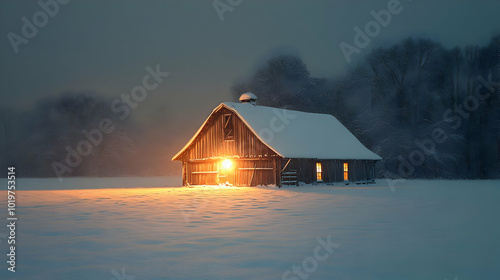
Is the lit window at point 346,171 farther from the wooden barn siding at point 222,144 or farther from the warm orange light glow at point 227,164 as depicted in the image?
the warm orange light glow at point 227,164

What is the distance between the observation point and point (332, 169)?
41219 mm

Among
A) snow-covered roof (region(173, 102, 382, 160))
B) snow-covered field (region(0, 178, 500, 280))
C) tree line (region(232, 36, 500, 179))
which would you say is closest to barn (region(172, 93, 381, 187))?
snow-covered roof (region(173, 102, 382, 160))

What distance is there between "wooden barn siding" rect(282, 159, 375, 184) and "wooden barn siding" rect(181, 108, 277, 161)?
2613 mm

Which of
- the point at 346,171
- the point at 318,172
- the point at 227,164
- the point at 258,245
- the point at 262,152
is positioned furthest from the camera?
the point at 346,171

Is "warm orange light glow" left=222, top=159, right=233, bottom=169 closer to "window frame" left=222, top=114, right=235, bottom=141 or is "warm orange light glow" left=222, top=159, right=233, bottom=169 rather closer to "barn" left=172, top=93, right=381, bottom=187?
"barn" left=172, top=93, right=381, bottom=187

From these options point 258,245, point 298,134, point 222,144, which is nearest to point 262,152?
point 222,144

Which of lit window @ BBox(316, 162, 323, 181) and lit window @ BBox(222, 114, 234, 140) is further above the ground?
lit window @ BBox(222, 114, 234, 140)

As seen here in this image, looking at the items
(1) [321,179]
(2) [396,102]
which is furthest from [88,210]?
(2) [396,102]

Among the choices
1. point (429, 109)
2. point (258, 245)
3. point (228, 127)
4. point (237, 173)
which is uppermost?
point (429, 109)

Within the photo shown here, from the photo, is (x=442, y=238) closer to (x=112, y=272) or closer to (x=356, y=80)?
(x=112, y=272)

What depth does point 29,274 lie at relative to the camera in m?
7.77

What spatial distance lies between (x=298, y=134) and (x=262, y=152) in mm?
5801

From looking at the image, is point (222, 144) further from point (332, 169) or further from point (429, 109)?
point (429, 109)

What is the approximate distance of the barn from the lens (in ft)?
122
